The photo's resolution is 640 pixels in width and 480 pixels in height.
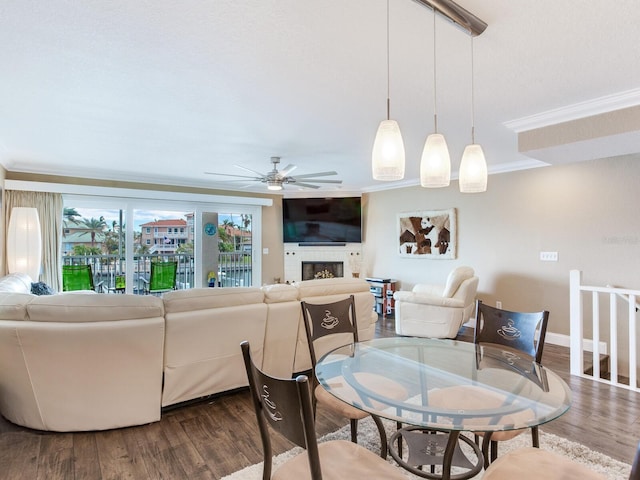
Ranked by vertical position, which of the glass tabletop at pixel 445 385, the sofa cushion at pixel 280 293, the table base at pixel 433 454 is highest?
the sofa cushion at pixel 280 293

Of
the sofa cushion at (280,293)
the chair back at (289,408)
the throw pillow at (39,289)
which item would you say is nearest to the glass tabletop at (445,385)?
the chair back at (289,408)

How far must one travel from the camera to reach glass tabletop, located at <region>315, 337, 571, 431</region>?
140 centimetres

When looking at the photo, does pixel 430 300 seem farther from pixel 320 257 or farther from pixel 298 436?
pixel 298 436

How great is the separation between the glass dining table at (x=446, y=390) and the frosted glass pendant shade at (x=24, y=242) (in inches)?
180

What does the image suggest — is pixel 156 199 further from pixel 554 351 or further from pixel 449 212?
pixel 554 351

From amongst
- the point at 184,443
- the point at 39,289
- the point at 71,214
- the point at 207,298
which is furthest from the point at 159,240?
the point at 184,443

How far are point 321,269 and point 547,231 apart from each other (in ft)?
13.8

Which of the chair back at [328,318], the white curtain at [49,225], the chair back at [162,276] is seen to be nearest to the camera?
the chair back at [328,318]

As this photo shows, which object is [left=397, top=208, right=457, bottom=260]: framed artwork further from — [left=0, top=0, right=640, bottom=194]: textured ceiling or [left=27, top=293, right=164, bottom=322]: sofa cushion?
[left=27, top=293, right=164, bottom=322]: sofa cushion

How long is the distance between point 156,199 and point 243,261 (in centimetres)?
204

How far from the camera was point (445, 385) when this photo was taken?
183cm

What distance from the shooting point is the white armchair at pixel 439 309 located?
448 cm

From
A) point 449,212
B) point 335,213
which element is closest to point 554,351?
point 449,212

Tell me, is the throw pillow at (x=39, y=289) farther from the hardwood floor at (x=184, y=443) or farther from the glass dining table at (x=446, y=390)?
the glass dining table at (x=446, y=390)
